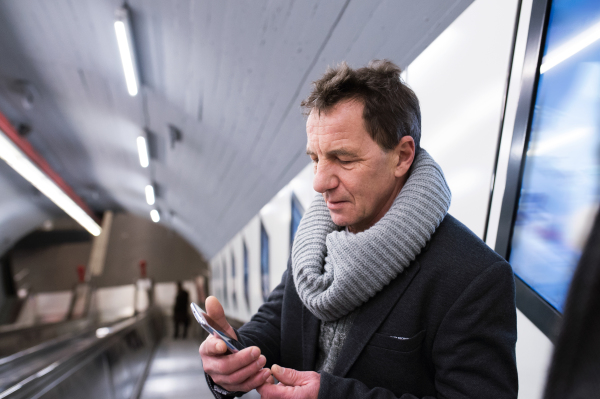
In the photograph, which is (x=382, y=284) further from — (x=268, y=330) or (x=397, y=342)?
(x=268, y=330)

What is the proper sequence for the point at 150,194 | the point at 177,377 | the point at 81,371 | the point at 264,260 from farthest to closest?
1. the point at 150,194
2. the point at 177,377
3. the point at 264,260
4. the point at 81,371

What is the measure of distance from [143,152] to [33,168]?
2.92 meters

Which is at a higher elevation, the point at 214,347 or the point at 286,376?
the point at 214,347

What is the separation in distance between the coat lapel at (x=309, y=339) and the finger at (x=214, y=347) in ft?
1.19

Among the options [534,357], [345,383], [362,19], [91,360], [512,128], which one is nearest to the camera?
[345,383]

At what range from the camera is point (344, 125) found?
1386 mm

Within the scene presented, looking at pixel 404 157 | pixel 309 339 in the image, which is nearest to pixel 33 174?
pixel 309 339

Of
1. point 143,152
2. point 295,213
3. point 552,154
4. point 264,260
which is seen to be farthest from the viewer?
point 143,152

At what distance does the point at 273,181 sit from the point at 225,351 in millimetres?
4236

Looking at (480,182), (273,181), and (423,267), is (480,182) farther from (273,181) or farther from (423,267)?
(273,181)

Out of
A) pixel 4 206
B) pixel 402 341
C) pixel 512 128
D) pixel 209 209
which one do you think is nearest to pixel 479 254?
pixel 402 341

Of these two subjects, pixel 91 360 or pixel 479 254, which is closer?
pixel 479 254

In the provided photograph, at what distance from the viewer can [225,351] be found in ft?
4.17

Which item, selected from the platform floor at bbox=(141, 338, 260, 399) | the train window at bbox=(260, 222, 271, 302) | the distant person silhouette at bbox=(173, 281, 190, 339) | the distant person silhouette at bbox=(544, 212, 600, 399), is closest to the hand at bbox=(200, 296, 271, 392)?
the distant person silhouette at bbox=(544, 212, 600, 399)
